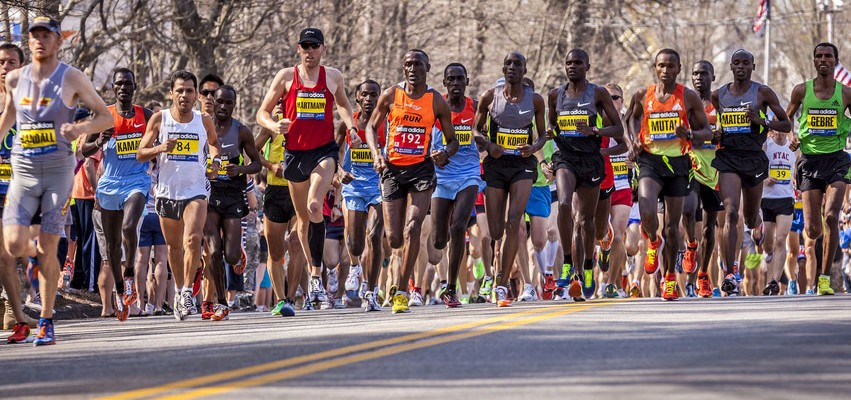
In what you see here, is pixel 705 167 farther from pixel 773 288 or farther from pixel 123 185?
pixel 123 185

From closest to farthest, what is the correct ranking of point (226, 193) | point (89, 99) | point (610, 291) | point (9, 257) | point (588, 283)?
point (89, 99)
point (9, 257)
point (226, 193)
point (588, 283)
point (610, 291)

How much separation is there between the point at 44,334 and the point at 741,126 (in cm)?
781

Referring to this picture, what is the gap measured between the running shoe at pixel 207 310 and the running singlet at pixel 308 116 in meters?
1.62

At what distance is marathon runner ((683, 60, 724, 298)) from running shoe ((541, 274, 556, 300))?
1.40 metres

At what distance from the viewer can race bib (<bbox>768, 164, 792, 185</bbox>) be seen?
2252 cm

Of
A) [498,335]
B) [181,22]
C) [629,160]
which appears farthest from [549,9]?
[498,335]

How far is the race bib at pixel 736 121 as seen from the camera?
1800 centimetres

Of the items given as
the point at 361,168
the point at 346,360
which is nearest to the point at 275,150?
the point at 361,168

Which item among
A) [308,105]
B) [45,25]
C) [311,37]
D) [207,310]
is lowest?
[207,310]

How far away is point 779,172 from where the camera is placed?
2273cm

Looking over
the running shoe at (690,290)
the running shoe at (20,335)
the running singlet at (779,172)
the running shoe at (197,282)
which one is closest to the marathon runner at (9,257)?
the running shoe at (20,335)

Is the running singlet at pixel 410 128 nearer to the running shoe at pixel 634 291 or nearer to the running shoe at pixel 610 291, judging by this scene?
the running shoe at pixel 610 291

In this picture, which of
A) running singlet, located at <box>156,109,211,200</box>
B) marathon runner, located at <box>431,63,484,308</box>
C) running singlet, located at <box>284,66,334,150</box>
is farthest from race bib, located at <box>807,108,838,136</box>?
running singlet, located at <box>156,109,211,200</box>

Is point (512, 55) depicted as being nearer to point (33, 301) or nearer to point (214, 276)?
point (214, 276)
